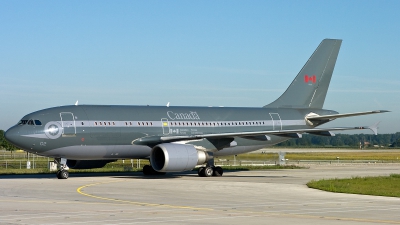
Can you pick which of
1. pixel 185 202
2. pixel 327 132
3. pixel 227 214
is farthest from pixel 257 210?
pixel 327 132

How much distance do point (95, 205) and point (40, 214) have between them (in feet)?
9.30

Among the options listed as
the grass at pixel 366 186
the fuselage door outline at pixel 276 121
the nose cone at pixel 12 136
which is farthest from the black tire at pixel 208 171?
the nose cone at pixel 12 136

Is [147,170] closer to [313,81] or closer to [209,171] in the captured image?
[209,171]

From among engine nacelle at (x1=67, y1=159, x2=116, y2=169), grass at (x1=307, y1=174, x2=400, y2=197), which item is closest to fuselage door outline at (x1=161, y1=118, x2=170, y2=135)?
engine nacelle at (x1=67, y1=159, x2=116, y2=169)

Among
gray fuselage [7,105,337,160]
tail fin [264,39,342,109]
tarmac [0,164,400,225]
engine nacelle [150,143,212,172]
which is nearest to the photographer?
tarmac [0,164,400,225]

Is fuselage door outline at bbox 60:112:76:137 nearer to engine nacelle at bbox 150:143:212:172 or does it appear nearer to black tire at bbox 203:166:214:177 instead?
engine nacelle at bbox 150:143:212:172

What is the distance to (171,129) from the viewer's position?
40.1 meters

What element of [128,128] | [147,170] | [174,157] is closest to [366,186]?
[174,157]

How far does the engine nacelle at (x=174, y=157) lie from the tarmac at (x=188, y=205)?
5.70m

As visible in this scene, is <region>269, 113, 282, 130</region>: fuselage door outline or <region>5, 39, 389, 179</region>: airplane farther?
<region>269, 113, 282, 130</region>: fuselage door outline

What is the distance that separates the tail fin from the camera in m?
47.8

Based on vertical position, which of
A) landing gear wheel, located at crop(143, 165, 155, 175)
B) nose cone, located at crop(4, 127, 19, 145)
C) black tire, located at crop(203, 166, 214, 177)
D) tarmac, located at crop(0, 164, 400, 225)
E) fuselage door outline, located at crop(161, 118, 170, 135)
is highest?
fuselage door outline, located at crop(161, 118, 170, 135)

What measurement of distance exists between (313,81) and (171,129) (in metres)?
13.5

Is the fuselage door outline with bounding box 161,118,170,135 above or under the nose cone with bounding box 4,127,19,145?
above
